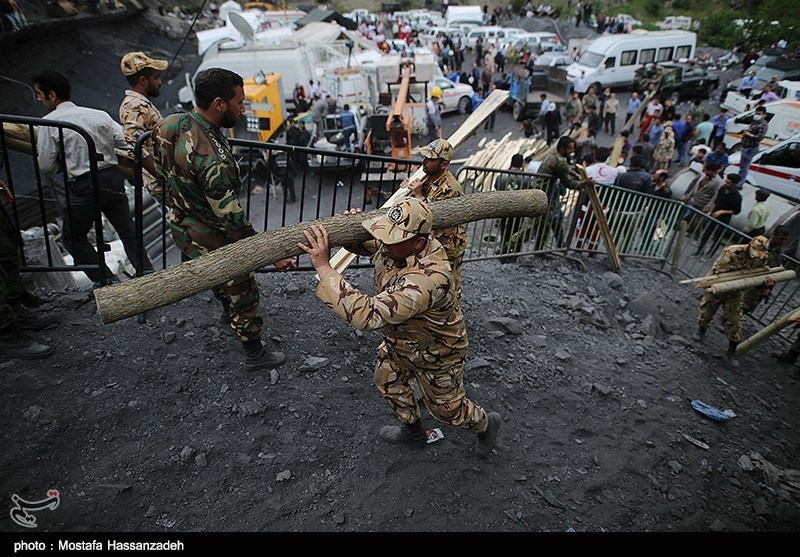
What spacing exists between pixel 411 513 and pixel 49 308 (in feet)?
11.3

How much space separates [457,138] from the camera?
16.1 feet

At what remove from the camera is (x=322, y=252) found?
8.35 ft

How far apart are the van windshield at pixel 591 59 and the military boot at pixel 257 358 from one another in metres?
22.0

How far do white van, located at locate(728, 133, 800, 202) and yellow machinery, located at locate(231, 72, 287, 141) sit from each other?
12579 millimetres

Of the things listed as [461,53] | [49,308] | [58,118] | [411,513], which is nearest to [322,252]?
[411,513]

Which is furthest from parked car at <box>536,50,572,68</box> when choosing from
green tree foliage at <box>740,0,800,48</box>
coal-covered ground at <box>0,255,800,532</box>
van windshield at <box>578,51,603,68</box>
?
coal-covered ground at <box>0,255,800,532</box>

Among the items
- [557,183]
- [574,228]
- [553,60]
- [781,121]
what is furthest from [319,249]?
[553,60]

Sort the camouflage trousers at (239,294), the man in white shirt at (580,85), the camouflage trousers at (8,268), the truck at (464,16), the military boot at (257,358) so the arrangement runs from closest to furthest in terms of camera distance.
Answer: the camouflage trousers at (239,294)
the camouflage trousers at (8,268)
the military boot at (257,358)
the man in white shirt at (580,85)
the truck at (464,16)

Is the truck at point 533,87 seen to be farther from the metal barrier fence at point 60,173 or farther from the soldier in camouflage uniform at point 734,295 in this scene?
the metal barrier fence at point 60,173

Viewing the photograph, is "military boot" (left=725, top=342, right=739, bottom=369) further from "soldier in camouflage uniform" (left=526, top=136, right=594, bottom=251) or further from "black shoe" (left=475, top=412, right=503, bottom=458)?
"black shoe" (left=475, top=412, right=503, bottom=458)

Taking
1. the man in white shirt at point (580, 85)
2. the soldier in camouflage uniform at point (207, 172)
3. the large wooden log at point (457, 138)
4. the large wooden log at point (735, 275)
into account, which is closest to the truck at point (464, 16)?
the man in white shirt at point (580, 85)

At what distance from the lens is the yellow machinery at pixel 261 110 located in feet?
44.9

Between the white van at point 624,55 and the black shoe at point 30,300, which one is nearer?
the black shoe at point 30,300
